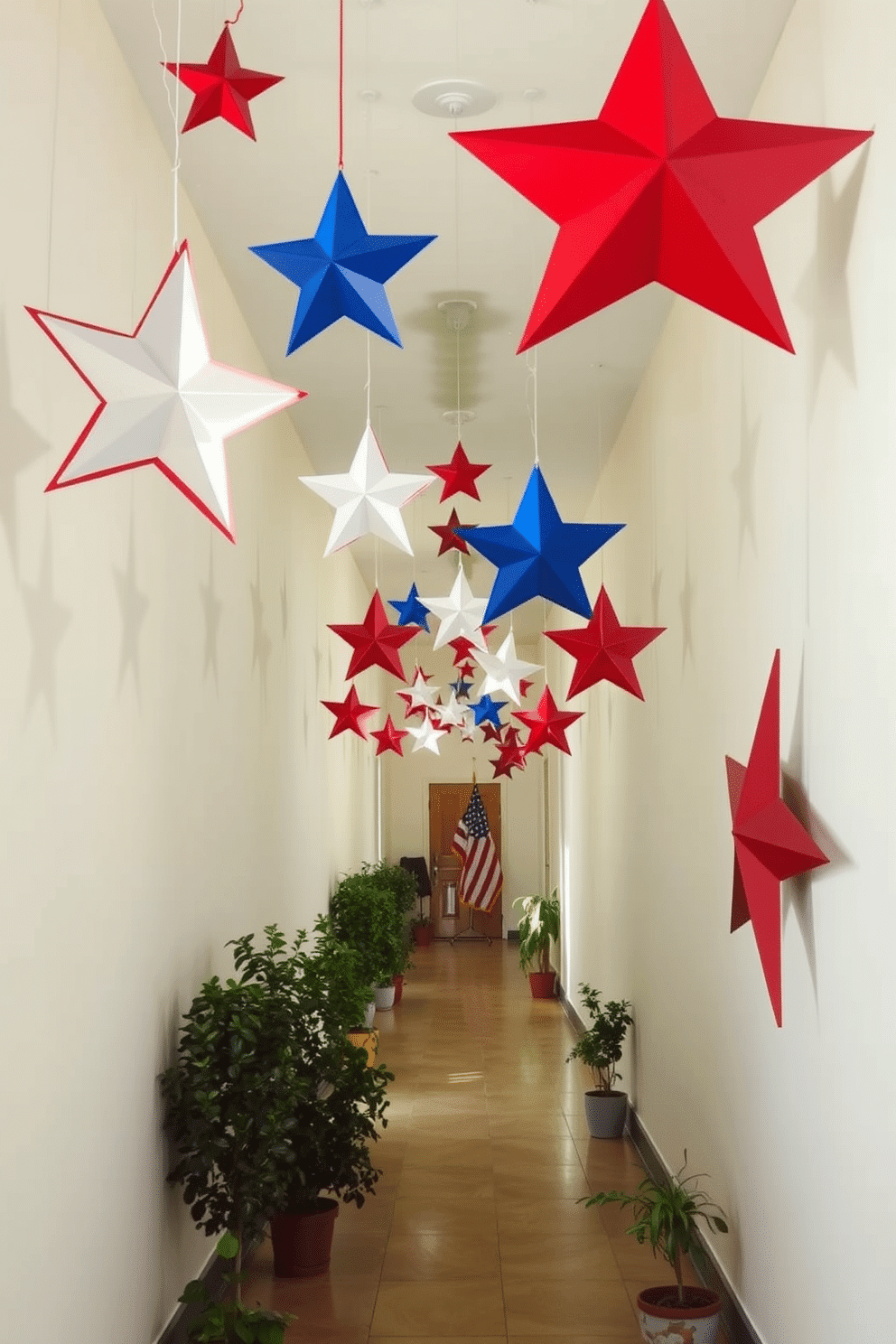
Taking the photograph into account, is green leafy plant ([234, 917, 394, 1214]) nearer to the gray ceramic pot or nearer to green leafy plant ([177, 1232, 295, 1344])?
green leafy plant ([177, 1232, 295, 1344])

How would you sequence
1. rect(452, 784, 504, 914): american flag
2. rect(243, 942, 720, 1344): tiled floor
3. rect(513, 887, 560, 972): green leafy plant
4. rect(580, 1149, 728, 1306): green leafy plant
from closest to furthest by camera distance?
rect(580, 1149, 728, 1306): green leafy plant, rect(243, 942, 720, 1344): tiled floor, rect(513, 887, 560, 972): green leafy plant, rect(452, 784, 504, 914): american flag

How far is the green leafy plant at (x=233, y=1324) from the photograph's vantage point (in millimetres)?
3676

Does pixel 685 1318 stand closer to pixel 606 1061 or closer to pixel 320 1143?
pixel 320 1143

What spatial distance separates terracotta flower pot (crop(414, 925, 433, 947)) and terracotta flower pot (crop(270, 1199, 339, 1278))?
40.5 feet

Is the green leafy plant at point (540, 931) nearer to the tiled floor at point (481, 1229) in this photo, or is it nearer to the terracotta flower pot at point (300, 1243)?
the tiled floor at point (481, 1229)

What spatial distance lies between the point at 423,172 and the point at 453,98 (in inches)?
20.7

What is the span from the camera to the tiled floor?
4.53m

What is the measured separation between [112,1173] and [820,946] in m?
1.94

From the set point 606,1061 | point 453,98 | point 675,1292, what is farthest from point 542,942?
point 453,98

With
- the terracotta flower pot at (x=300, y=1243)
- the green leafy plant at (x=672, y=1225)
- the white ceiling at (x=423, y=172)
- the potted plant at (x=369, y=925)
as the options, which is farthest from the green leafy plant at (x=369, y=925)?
the green leafy plant at (x=672, y=1225)

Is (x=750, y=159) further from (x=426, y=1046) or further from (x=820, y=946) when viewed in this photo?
(x=426, y=1046)

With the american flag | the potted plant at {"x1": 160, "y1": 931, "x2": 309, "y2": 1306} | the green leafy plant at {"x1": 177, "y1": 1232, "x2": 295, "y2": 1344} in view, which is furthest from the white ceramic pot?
the green leafy plant at {"x1": 177, "y1": 1232, "x2": 295, "y2": 1344}

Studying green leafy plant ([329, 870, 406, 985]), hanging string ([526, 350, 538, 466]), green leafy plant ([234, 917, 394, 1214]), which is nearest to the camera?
green leafy plant ([234, 917, 394, 1214])

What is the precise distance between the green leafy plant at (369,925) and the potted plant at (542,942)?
324 cm
